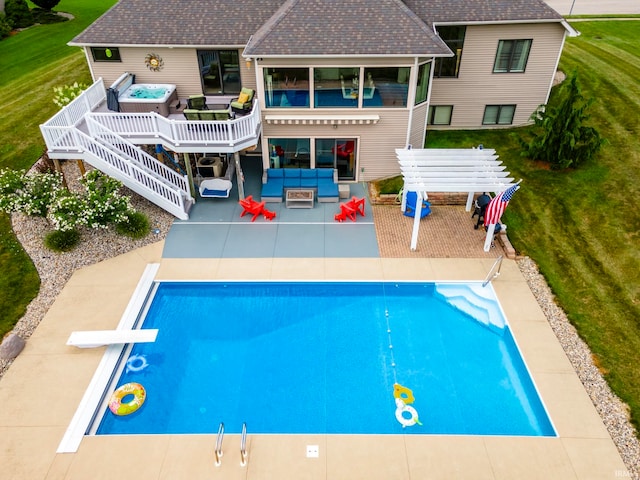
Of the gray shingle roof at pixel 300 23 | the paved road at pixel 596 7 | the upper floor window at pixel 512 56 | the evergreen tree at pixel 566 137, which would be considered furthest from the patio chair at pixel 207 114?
the paved road at pixel 596 7

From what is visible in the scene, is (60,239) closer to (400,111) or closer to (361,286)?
(361,286)

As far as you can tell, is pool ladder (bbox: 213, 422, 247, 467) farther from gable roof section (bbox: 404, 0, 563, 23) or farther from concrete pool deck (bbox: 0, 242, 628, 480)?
gable roof section (bbox: 404, 0, 563, 23)

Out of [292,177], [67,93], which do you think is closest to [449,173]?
[292,177]

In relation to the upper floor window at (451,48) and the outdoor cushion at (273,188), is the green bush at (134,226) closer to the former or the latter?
the outdoor cushion at (273,188)

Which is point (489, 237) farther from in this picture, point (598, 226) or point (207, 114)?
point (207, 114)

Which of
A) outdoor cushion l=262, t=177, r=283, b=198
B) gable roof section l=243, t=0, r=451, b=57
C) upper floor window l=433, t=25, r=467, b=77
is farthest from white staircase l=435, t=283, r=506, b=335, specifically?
upper floor window l=433, t=25, r=467, b=77
